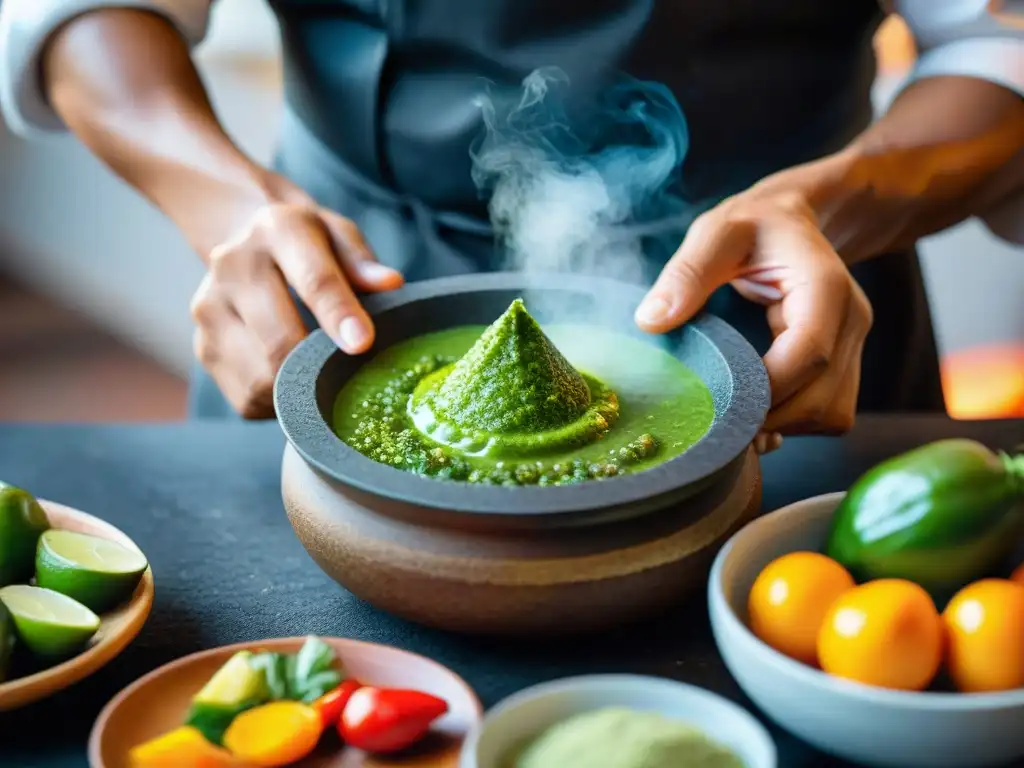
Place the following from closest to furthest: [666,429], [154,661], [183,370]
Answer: [154,661] < [666,429] < [183,370]

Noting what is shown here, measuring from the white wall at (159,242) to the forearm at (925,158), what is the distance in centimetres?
237

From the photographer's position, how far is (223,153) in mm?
1751

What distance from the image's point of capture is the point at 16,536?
112 centimetres

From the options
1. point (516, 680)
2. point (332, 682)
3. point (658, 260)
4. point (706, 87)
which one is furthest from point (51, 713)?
point (706, 87)

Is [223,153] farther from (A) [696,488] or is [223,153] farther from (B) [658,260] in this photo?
(A) [696,488]

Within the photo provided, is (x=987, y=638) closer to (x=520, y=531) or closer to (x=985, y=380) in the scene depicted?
(x=520, y=531)

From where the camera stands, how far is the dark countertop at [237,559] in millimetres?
1081

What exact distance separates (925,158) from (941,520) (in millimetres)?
944

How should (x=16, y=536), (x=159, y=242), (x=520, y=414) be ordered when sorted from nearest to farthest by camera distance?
(x=16, y=536) → (x=520, y=414) → (x=159, y=242)

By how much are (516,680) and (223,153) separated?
1038mm

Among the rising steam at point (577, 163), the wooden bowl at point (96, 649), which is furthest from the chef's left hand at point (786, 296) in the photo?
the wooden bowl at point (96, 649)

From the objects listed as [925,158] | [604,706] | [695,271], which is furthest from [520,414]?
[925,158]

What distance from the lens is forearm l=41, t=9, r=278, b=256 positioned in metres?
1.76

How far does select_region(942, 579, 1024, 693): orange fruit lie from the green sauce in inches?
13.9
